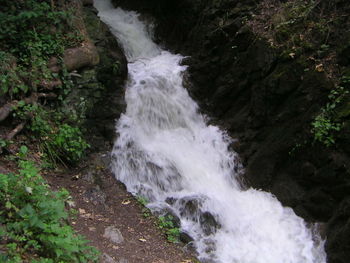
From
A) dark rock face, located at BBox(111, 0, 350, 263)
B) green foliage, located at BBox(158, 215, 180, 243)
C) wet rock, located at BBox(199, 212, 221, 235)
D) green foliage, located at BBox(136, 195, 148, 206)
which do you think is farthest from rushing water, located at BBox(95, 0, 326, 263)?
dark rock face, located at BBox(111, 0, 350, 263)

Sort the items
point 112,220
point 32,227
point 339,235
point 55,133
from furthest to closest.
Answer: point 55,133, point 339,235, point 112,220, point 32,227

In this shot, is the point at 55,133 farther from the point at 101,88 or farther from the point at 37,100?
the point at 101,88

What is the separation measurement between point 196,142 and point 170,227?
2892mm

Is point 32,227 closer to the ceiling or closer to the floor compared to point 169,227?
closer to the ceiling

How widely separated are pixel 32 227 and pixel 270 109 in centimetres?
584

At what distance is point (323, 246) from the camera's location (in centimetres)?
639

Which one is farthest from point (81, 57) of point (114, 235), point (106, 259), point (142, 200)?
point (106, 259)

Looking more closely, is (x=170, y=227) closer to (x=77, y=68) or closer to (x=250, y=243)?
(x=250, y=243)

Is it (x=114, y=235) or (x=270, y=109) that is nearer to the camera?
(x=114, y=235)

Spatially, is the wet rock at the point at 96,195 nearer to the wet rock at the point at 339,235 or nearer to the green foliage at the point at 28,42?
the green foliage at the point at 28,42

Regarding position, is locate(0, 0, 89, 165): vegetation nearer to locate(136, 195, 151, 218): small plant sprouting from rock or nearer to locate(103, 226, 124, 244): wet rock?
locate(136, 195, 151, 218): small plant sprouting from rock

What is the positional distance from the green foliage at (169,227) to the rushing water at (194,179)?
0.85 ft

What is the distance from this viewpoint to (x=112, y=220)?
590 centimetres

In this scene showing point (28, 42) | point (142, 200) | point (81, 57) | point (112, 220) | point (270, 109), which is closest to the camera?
point (112, 220)
